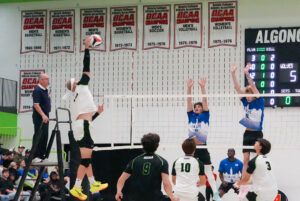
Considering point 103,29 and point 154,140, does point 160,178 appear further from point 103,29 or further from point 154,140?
point 103,29

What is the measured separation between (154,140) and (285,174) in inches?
422

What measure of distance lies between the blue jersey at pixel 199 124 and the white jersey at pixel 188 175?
9.65 ft

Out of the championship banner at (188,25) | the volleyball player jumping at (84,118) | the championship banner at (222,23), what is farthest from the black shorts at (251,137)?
the championship banner at (188,25)

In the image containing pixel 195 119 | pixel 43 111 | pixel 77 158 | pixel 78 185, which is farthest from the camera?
pixel 77 158

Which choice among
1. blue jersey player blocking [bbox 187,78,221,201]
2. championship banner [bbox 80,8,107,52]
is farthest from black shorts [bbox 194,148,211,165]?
championship banner [bbox 80,8,107,52]

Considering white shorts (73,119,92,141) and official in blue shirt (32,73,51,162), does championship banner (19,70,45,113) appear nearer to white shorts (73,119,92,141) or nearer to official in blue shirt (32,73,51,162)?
official in blue shirt (32,73,51,162)

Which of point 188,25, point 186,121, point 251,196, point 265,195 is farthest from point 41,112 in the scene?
point 188,25

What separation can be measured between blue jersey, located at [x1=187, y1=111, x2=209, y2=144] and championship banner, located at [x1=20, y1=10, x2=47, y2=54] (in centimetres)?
948

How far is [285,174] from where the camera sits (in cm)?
1792

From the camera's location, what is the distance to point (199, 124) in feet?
40.5

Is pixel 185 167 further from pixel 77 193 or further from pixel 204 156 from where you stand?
pixel 204 156

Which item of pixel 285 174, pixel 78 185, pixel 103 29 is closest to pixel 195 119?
pixel 78 185

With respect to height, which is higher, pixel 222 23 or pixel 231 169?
pixel 222 23

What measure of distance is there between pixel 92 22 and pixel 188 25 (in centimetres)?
352
